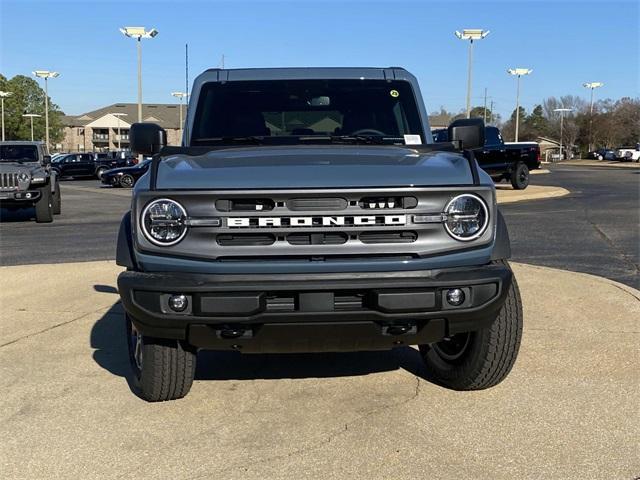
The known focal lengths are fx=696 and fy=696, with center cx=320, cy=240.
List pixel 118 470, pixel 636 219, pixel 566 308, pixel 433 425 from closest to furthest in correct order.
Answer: pixel 118 470 → pixel 433 425 → pixel 566 308 → pixel 636 219

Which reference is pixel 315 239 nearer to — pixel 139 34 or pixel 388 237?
pixel 388 237

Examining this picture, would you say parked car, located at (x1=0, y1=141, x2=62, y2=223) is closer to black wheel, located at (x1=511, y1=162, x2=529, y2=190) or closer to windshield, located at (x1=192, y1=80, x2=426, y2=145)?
windshield, located at (x1=192, y1=80, x2=426, y2=145)

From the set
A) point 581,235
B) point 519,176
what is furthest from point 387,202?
point 519,176

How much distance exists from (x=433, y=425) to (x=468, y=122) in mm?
1897

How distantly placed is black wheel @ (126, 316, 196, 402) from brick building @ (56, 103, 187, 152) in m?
92.1

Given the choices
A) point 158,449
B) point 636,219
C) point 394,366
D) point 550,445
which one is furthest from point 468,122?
point 636,219

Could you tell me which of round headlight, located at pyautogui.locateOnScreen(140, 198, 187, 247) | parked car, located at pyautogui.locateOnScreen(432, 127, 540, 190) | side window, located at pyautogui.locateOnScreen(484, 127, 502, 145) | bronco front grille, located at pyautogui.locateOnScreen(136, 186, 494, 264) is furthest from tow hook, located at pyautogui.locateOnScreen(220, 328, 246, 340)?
side window, located at pyautogui.locateOnScreen(484, 127, 502, 145)

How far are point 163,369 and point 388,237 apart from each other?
4.82ft

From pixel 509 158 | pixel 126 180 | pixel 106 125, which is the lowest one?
pixel 126 180

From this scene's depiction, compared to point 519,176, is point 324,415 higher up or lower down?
lower down

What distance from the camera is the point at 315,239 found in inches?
129

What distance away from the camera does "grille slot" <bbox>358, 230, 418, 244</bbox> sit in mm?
3299

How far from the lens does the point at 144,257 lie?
3.31 m

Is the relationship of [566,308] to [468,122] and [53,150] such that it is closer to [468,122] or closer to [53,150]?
[468,122]
